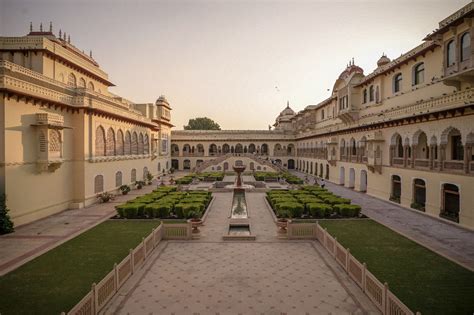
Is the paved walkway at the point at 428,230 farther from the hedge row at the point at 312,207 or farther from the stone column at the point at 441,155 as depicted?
the stone column at the point at 441,155

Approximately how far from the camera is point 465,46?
722 inches

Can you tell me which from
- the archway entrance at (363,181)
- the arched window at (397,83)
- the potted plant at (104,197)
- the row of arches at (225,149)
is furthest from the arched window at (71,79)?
the row of arches at (225,149)

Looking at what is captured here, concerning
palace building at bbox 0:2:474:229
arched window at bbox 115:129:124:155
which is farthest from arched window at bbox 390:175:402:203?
arched window at bbox 115:129:124:155

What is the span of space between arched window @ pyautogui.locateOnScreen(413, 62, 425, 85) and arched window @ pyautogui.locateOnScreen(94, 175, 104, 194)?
28.2 metres

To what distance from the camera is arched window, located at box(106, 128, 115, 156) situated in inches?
1098

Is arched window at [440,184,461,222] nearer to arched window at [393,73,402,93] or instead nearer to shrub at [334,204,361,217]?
shrub at [334,204,361,217]

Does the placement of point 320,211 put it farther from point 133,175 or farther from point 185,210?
point 133,175

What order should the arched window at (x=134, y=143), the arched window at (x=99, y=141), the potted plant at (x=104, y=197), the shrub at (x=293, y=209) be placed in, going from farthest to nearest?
the arched window at (x=134, y=143) < the arched window at (x=99, y=141) < the potted plant at (x=104, y=197) < the shrub at (x=293, y=209)

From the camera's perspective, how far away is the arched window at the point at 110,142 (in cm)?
2789

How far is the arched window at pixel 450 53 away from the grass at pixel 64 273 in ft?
72.9

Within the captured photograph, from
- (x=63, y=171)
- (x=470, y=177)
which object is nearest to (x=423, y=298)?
(x=470, y=177)

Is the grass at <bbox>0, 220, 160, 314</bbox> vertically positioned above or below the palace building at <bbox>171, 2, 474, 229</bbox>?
below

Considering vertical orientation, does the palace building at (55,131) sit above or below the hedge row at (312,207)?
above

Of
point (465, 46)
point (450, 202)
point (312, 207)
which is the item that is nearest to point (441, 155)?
point (450, 202)
